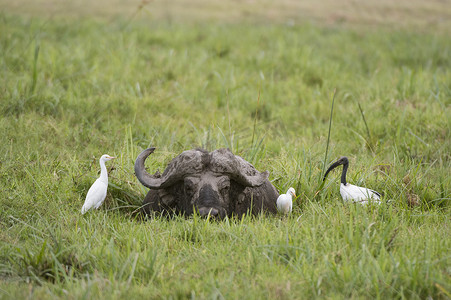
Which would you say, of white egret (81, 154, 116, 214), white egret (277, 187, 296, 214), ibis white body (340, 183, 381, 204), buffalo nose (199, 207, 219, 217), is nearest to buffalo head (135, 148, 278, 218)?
buffalo nose (199, 207, 219, 217)

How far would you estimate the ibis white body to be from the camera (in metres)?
5.02

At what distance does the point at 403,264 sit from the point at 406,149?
12.2ft

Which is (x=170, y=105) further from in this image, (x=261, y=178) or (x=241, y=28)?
(x=241, y=28)

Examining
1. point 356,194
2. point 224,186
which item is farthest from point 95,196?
point 356,194

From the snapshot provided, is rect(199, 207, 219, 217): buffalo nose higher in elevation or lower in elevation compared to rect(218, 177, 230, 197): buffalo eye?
lower

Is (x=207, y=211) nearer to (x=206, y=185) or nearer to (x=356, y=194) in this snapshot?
(x=206, y=185)

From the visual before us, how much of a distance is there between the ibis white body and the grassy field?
123mm

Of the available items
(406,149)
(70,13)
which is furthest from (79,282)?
(70,13)

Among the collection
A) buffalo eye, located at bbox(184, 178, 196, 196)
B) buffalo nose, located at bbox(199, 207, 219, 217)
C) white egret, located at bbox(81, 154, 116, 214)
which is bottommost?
white egret, located at bbox(81, 154, 116, 214)

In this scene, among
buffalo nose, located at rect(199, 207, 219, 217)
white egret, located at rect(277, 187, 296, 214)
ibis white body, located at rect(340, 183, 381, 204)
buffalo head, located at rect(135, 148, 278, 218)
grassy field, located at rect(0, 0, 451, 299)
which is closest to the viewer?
grassy field, located at rect(0, 0, 451, 299)

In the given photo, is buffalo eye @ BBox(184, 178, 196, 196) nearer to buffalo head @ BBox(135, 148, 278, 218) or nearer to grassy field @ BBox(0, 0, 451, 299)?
buffalo head @ BBox(135, 148, 278, 218)

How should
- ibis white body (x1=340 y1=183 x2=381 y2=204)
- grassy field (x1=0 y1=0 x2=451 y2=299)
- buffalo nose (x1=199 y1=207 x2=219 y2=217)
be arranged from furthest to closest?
ibis white body (x1=340 y1=183 x2=381 y2=204) < buffalo nose (x1=199 y1=207 x2=219 y2=217) < grassy field (x1=0 y1=0 x2=451 y2=299)

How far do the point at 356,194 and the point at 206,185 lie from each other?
5.07 ft

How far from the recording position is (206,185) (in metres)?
4.75
